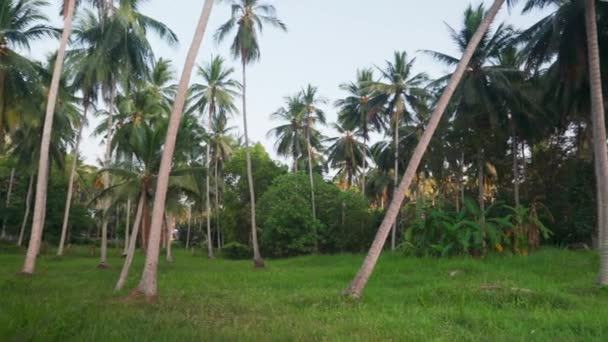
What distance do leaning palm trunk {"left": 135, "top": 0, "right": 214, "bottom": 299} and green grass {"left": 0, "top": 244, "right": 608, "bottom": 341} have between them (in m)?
0.55

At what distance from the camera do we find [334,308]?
10.4 meters

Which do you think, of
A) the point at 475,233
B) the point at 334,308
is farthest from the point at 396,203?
the point at 475,233

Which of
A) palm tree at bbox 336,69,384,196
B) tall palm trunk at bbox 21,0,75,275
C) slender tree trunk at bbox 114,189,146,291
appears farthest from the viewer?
palm tree at bbox 336,69,384,196

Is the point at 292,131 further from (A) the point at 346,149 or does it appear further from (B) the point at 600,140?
(B) the point at 600,140

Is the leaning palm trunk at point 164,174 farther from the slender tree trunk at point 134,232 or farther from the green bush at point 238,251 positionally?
the green bush at point 238,251

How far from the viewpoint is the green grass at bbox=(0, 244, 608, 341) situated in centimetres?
698

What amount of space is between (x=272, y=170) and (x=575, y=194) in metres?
23.5

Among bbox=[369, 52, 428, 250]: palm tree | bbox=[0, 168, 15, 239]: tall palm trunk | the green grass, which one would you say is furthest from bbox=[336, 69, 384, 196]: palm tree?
bbox=[0, 168, 15, 239]: tall palm trunk

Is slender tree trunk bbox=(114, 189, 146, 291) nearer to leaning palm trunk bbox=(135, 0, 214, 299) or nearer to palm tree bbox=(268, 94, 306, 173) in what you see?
leaning palm trunk bbox=(135, 0, 214, 299)

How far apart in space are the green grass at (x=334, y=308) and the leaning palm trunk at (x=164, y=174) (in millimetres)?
550

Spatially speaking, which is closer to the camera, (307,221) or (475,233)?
(475,233)

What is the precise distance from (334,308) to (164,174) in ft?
17.0

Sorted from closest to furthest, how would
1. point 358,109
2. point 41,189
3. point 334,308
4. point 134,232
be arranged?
point 334,308 → point 134,232 → point 41,189 → point 358,109

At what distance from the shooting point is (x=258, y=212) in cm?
3544
